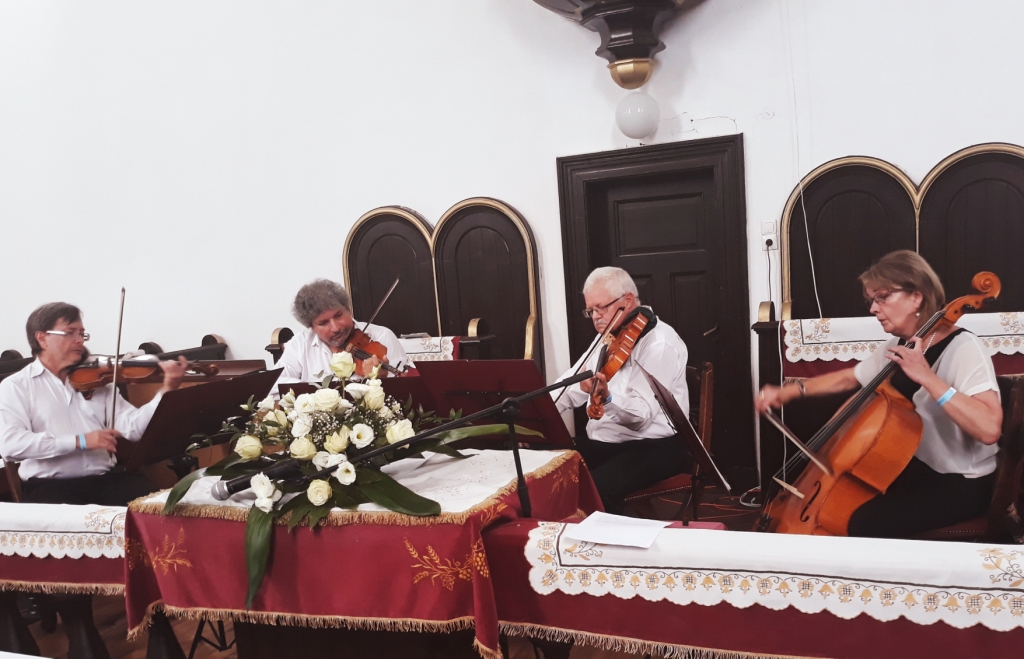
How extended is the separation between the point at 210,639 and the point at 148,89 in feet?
13.8

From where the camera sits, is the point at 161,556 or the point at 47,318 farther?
the point at 47,318

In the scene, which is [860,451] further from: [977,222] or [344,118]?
[344,118]

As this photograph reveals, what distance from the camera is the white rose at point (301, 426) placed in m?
2.08

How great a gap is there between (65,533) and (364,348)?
1891 mm

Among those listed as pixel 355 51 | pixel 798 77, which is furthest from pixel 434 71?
pixel 798 77

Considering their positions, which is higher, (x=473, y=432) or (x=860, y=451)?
(x=473, y=432)

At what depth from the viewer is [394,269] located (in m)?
5.25

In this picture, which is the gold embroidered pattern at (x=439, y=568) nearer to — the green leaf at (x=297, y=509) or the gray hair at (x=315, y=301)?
the green leaf at (x=297, y=509)

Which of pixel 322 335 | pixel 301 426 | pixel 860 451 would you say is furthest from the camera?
pixel 322 335

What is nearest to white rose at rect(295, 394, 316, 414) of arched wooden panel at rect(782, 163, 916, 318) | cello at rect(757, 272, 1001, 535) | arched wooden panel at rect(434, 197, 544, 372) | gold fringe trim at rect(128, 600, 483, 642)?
gold fringe trim at rect(128, 600, 483, 642)

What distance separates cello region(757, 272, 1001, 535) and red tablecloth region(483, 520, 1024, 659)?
33.0 inches

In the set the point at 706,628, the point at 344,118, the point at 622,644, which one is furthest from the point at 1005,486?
the point at 344,118

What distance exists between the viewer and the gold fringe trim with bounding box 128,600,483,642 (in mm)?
1875

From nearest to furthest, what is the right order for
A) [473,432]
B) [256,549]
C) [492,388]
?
[256,549]
[473,432]
[492,388]
